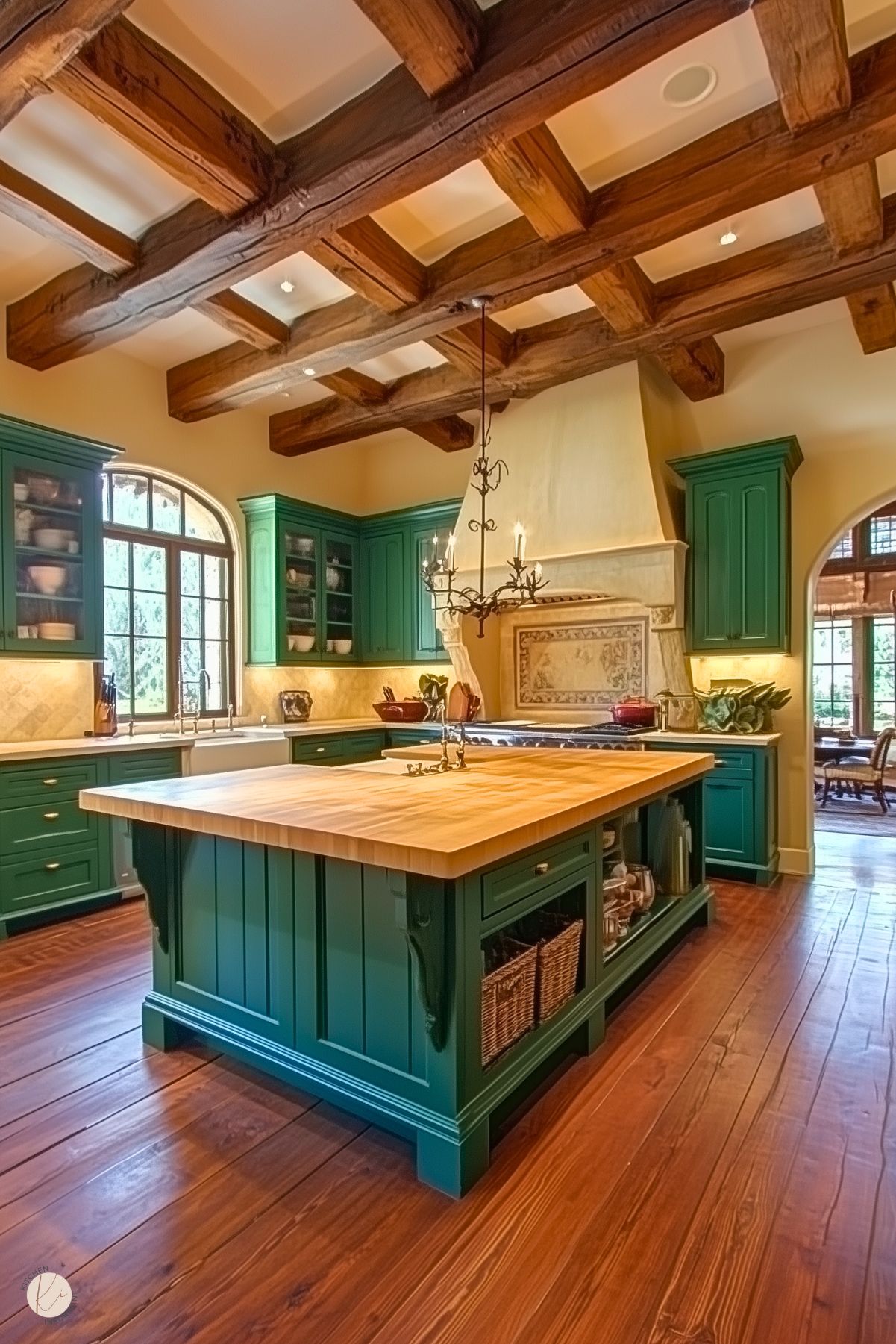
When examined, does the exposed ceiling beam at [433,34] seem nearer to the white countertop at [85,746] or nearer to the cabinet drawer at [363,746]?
the white countertop at [85,746]

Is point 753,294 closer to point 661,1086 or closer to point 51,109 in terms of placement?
point 51,109

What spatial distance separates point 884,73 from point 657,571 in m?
2.81

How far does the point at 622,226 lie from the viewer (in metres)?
3.06

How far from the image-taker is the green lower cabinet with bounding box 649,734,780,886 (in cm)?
456

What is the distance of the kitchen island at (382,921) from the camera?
1.82 metres

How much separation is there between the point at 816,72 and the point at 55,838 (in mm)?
4666

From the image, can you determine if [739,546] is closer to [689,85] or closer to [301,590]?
[689,85]

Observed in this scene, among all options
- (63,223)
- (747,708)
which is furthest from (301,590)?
(747,708)


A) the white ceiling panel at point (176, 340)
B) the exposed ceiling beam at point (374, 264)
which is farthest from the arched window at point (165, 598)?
the exposed ceiling beam at point (374, 264)

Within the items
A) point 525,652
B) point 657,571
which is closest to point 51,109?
point 657,571

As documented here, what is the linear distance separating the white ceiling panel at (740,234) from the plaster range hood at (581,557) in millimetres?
1109

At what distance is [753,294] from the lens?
375 centimetres

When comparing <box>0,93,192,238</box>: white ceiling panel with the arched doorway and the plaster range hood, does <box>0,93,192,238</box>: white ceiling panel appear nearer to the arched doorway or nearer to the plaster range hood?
the plaster range hood

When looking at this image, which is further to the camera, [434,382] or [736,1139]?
[434,382]
